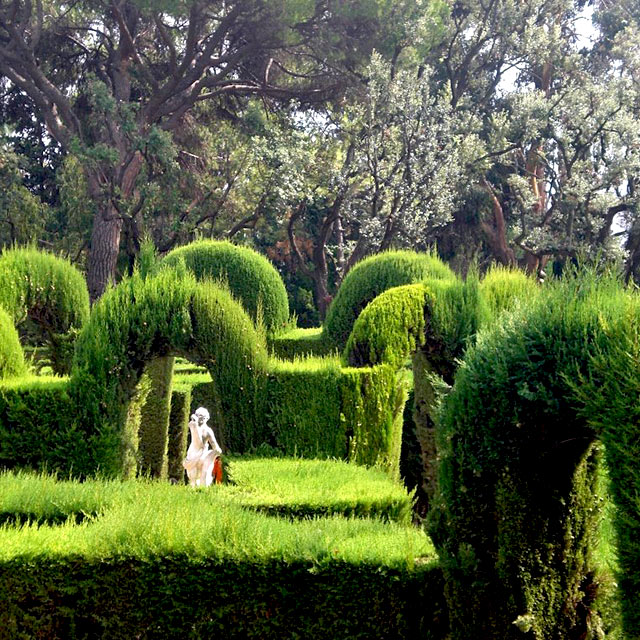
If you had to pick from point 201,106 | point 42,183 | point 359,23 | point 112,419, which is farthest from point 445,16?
point 112,419

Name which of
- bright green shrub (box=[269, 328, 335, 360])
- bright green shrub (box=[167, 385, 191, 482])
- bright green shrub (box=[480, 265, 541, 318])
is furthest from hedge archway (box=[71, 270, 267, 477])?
bright green shrub (box=[480, 265, 541, 318])

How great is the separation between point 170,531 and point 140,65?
22.3m

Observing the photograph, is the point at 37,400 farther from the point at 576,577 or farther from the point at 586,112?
the point at 586,112

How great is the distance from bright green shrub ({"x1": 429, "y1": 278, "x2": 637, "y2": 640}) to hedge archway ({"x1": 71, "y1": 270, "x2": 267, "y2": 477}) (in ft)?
15.4

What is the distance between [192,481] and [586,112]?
24.5 meters

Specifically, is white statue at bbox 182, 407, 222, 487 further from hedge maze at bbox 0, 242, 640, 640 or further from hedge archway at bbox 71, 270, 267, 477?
hedge archway at bbox 71, 270, 267, 477

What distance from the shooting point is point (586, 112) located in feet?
92.1

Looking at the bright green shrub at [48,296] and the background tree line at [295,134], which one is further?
the background tree line at [295,134]

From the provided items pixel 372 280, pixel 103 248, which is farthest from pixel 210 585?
pixel 103 248

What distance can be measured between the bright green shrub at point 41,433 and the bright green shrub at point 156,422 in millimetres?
1823

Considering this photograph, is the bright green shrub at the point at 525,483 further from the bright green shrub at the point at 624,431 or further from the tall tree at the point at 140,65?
the tall tree at the point at 140,65

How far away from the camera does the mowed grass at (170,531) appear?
568 cm

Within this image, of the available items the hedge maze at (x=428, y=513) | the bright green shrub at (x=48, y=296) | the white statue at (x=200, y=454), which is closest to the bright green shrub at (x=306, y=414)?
the hedge maze at (x=428, y=513)

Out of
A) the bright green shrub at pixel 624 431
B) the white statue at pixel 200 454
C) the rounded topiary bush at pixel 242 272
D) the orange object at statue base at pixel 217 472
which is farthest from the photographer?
the rounded topiary bush at pixel 242 272
